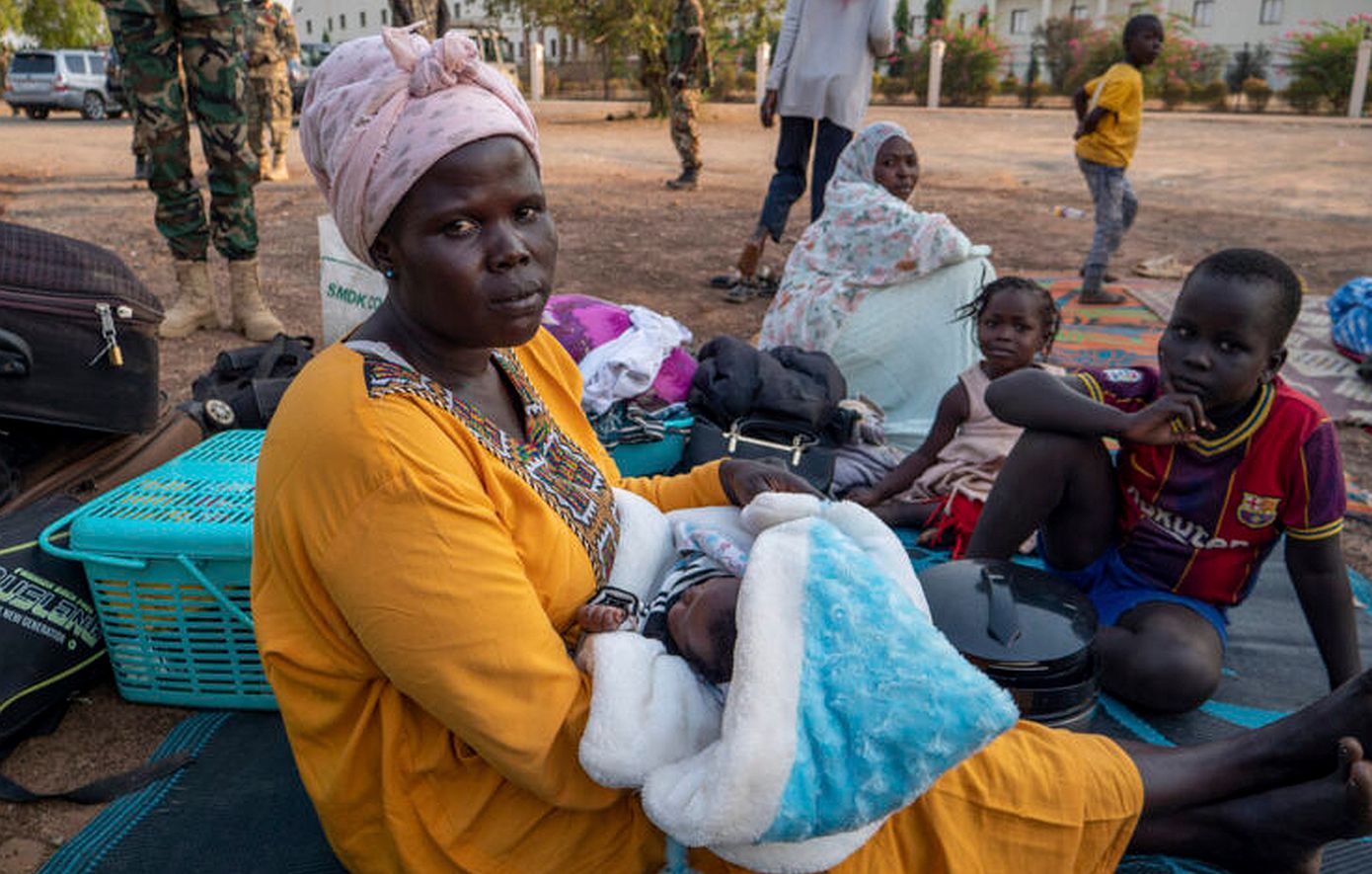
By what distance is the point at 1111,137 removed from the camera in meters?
6.09

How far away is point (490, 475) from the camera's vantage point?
140 cm

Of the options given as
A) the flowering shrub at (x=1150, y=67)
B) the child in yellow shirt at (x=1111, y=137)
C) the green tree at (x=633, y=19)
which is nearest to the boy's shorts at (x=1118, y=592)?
the child in yellow shirt at (x=1111, y=137)

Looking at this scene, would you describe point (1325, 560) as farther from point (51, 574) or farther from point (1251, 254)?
point (51, 574)

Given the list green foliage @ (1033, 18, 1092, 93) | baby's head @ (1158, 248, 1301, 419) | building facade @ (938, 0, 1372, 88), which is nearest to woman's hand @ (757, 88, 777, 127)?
baby's head @ (1158, 248, 1301, 419)

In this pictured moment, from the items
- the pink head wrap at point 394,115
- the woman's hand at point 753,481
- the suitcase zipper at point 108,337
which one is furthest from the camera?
the suitcase zipper at point 108,337

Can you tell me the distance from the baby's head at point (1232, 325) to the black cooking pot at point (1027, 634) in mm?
539

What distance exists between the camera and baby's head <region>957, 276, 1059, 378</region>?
3256 millimetres

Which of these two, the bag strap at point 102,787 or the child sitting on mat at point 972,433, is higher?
the child sitting on mat at point 972,433

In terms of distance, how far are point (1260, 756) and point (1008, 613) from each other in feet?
1.53

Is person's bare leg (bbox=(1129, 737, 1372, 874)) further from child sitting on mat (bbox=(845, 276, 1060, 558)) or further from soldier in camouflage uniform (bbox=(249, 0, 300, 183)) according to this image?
soldier in camouflage uniform (bbox=(249, 0, 300, 183))

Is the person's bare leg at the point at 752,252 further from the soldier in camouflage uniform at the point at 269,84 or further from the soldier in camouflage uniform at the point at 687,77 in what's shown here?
the soldier in camouflage uniform at the point at 269,84

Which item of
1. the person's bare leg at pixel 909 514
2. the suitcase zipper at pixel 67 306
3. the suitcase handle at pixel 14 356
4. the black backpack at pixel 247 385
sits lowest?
the person's bare leg at pixel 909 514

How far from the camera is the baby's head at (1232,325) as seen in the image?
203cm

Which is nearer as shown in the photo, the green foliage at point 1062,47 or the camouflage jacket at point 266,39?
the camouflage jacket at point 266,39
